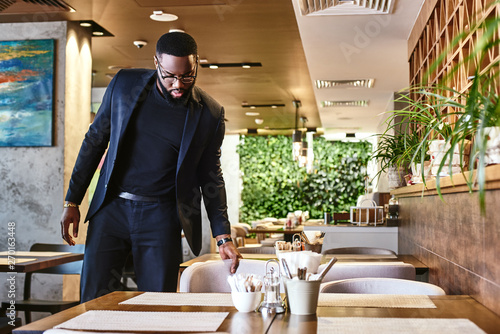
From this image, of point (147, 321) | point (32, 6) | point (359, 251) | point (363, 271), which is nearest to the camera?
point (147, 321)

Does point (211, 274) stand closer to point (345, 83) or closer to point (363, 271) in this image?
point (363, 271)

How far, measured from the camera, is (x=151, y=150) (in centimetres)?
247

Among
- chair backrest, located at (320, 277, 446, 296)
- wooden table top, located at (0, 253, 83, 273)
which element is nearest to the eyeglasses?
chair backrest, located at (320, 277, 446, 296)

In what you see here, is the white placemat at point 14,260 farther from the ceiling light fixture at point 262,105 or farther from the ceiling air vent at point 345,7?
the ceiling light fixture at point 262,105

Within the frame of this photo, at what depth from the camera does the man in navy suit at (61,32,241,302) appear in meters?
2.39

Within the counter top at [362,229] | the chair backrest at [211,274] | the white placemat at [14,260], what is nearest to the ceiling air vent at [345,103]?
the counter top at [362,229]

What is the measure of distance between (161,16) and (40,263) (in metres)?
2.78

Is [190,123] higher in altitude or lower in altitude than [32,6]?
lower

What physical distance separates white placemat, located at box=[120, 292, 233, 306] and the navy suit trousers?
1.39ft

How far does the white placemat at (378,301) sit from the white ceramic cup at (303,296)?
188 millimetres

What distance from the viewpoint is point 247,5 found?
205 inches

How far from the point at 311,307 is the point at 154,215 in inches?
38.7

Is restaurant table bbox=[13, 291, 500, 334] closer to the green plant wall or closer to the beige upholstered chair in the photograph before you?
the beige upholstered chair

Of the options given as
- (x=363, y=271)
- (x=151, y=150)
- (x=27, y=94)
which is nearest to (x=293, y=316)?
(x=151, y=150)
